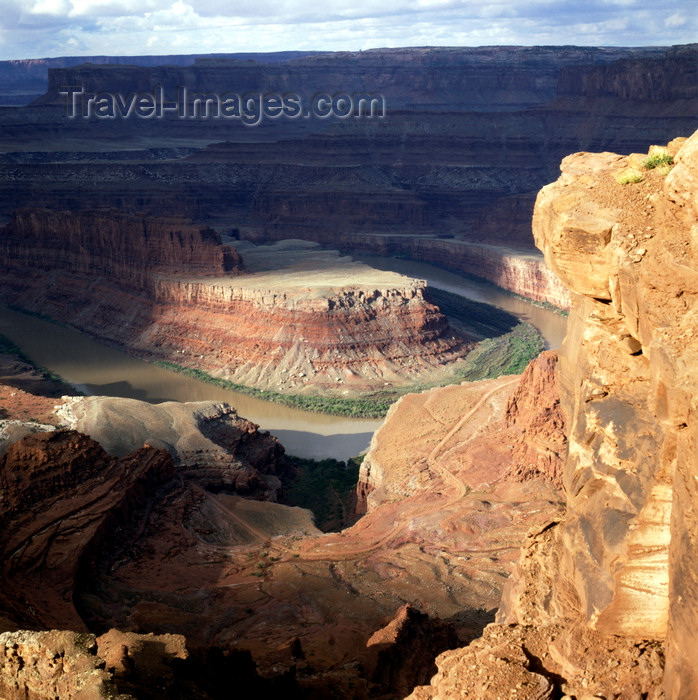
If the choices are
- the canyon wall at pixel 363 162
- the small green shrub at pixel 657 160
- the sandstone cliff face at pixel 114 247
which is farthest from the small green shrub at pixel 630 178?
the canyon wall at pixel 363 162

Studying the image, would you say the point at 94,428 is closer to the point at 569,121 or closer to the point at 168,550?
the point at 168,550

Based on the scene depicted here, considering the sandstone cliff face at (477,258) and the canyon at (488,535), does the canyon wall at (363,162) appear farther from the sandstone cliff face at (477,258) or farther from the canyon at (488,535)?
the canyon at (488,535)

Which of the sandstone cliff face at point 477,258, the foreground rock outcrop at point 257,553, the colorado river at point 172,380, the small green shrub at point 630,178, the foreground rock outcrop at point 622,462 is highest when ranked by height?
the small green shrub at point 630,178

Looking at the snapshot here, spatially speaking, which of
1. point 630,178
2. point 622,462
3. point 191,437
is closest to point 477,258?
point 191,437

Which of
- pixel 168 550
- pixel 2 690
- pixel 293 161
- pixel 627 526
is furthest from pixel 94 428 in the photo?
pixel 293 161

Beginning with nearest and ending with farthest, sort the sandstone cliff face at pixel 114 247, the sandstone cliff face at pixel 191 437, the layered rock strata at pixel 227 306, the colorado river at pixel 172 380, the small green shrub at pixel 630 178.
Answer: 1. the small green shrub at pixel 630 178
2. the sandstone cliff face at pixel 191 437
3. the colorado river at pixel 172 380
4. the layered rock strata at pixel 227 306
5. the sandstone cliff face at pixel 114 247

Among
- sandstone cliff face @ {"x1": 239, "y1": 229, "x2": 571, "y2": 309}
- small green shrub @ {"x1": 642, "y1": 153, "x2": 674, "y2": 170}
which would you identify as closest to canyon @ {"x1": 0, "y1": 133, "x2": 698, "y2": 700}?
small green shrub @ {"x1": 642, "y1": 153, "x2": 674, "y2": 170}

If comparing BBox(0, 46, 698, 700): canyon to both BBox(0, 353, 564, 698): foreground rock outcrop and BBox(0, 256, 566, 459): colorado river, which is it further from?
BBox(0, 256, 566, 459): colorado river
